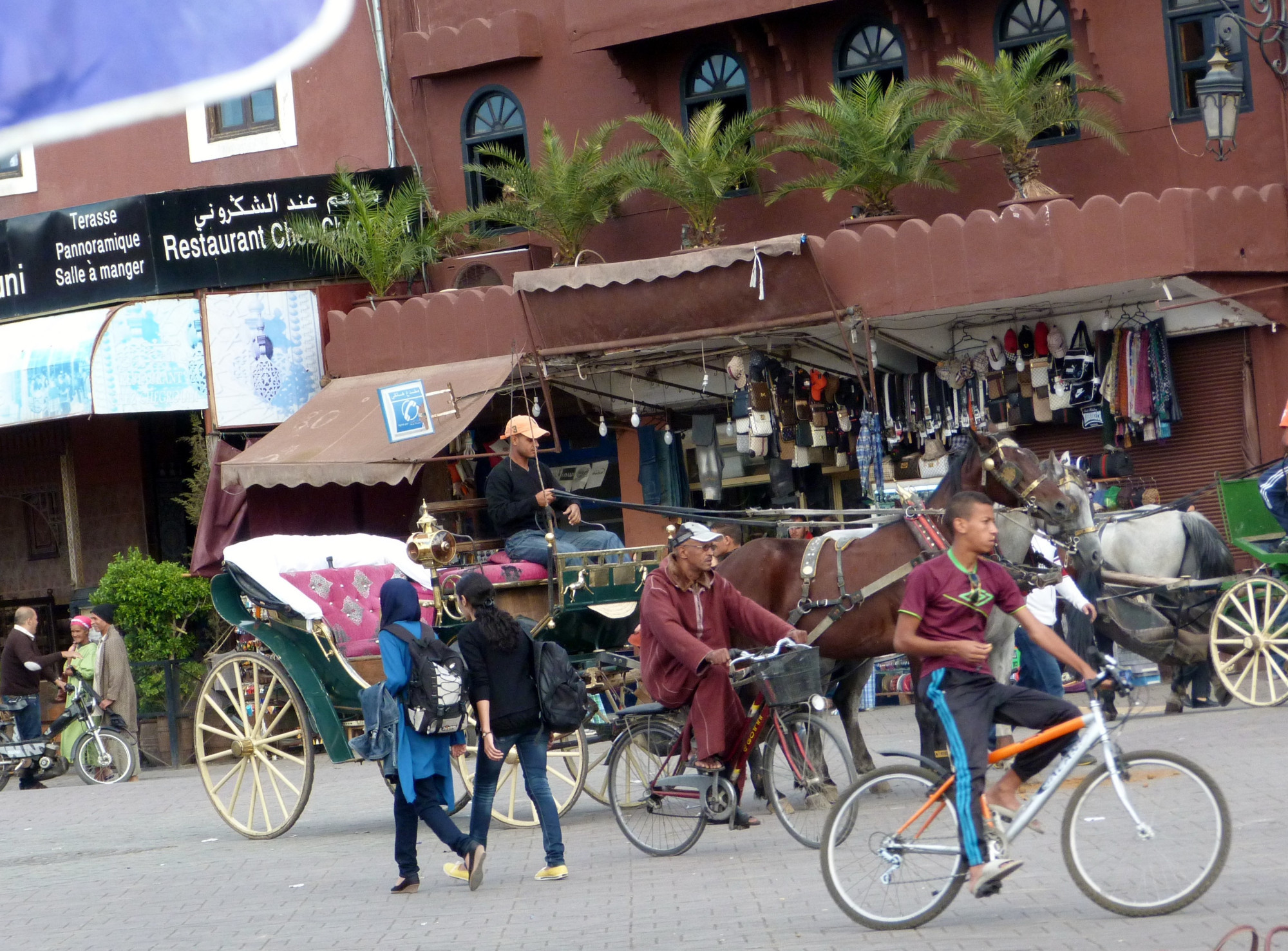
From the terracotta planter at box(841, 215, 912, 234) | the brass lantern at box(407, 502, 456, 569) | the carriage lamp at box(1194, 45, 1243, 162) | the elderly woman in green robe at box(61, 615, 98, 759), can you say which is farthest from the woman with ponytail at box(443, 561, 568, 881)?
the elderly woman in green robe at box(61, 615, 98, 759)

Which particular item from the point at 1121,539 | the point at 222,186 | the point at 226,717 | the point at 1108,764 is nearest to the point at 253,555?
the point at 226,717

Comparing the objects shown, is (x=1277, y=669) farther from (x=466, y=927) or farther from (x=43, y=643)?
(x=43, y=643)

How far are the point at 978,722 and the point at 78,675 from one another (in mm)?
12344

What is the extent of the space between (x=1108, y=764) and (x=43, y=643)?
18.5 metres

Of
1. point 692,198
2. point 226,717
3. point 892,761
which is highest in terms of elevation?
point 692,198

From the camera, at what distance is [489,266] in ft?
59.2

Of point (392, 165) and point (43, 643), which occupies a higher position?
point (392, 165)

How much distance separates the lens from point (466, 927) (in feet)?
24.0

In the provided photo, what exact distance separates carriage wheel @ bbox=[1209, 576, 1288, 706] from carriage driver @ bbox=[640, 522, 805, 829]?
5.31 m

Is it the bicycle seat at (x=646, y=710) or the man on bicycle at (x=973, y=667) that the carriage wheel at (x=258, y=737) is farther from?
the man on bicycle at (x=973, y=667)

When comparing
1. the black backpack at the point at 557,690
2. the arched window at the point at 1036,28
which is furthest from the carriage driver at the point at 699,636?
the arched window at the point at 1036,28

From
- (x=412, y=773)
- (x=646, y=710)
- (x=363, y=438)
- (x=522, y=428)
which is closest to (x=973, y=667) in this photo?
(x=646, y=710)

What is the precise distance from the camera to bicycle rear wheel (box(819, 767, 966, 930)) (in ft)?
20.5

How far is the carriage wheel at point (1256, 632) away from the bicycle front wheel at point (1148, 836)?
263 inches
